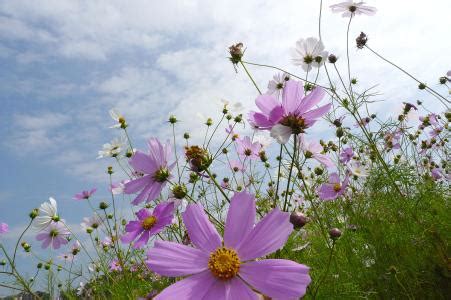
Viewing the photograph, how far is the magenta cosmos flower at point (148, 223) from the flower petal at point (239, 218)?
27 centimetres

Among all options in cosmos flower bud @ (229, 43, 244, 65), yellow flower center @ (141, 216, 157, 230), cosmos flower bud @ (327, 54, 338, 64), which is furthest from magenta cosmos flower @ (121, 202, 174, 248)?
cosmos flower bud @ (327, 54, 338, 64)

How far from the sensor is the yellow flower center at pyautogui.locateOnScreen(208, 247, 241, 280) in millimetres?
537

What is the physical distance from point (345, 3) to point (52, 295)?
2.23 meters

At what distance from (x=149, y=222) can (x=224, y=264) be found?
52 centimetres

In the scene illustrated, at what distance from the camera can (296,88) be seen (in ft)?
2.50

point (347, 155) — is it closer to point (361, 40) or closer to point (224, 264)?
Answer: point (361, 40)

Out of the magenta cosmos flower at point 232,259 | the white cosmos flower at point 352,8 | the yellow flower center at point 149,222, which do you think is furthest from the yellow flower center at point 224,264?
the white cosmos flower at point 352,8

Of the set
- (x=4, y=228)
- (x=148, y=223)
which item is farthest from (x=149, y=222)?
(x=4, y=228)

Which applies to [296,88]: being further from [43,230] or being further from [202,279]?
[43,230]

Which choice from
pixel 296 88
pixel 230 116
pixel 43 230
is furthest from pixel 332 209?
pixel 296 88

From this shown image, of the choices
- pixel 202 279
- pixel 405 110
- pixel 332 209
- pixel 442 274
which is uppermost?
pixel 405 110

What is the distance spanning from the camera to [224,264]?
541mm

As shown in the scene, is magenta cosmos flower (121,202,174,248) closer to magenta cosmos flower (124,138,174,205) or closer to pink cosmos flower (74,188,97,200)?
magenta cosmos flower (124,138,174,205)

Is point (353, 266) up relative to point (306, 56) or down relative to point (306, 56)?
down
